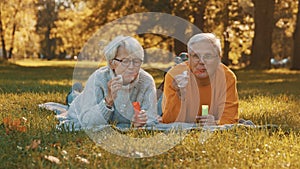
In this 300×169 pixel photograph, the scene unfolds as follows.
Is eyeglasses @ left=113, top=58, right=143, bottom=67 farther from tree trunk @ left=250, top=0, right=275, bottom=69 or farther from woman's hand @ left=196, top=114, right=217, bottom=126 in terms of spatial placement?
tree trunk @ left=250, top=0, right=275, bottom=69

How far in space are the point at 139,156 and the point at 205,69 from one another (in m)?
1.55

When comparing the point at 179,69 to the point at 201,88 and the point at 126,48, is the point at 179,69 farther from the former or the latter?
the point at 126,48

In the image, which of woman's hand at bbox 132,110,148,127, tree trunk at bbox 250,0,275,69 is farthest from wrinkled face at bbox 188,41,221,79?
tree trunk at bbox 250,0,275,69

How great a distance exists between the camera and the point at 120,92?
474 centimetres

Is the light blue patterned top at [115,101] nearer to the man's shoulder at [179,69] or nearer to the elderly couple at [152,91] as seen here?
the elderly couple at [152,91]

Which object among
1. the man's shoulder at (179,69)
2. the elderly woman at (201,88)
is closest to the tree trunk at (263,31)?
the elderly woman at (201,88)

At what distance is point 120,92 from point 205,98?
0.91 metres

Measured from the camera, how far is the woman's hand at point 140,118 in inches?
182

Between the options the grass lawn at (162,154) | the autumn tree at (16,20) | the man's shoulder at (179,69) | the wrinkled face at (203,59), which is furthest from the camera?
the autumn tree at (16,20)

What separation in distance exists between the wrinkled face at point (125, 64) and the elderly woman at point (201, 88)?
460 millimetres

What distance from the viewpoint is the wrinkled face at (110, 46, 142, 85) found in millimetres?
4512

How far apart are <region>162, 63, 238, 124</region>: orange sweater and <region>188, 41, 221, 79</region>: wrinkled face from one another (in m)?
0.10

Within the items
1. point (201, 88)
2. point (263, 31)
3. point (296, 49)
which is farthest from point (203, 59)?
point (296, 49)

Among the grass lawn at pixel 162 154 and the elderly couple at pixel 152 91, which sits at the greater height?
the elderly couple at pixel 152 91
